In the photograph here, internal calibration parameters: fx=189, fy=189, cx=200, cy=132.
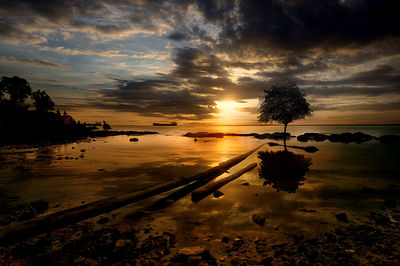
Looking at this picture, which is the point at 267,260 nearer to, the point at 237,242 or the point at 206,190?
the point at 237,242

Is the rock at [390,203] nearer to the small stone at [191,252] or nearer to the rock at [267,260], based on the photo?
the rock at [267,260]

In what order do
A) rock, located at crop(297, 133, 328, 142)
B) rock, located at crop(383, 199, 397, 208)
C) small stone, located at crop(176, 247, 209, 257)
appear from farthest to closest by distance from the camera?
1. rock, located at crop(297, 133, 328, 142)
2. rock, located at crop(383, 199, 397, 208)
3. small stone, located at crop(176, 247, 209, 257)

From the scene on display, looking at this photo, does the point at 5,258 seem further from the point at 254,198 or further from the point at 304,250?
the point at 254,198

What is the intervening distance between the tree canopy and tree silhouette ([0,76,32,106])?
277ft

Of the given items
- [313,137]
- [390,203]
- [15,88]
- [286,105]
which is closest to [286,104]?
[286,105]

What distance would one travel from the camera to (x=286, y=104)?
38.5 meters

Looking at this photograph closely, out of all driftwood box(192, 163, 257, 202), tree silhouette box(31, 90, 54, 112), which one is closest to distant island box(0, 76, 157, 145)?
tree silhouette box(31, 90, 54, 112)

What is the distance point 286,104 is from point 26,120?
6396 centimetres

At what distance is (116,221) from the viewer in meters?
6.01

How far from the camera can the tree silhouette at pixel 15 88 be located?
68.1 m

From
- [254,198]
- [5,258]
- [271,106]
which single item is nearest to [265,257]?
[254,198]

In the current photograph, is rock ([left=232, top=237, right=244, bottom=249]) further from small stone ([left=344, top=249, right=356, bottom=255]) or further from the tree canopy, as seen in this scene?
the tree canopy

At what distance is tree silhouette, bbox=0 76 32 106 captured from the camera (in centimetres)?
6812

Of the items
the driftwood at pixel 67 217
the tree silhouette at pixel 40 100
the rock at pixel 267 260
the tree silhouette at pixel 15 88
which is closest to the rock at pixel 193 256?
the rock at pixel 267 260
